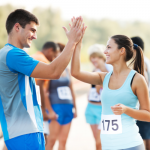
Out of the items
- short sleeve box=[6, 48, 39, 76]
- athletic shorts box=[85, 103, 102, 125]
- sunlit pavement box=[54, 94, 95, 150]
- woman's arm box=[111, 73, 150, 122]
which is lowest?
sunlit pavement box=[54, 94, 95, 150]

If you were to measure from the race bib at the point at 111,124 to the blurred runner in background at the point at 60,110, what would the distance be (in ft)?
6.16

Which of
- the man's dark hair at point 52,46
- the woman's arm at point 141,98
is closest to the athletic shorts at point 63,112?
the man's dark hair at point 52,46

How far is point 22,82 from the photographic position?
2.11 m

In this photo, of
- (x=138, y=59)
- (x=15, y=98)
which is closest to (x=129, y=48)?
(x=138, y=59)

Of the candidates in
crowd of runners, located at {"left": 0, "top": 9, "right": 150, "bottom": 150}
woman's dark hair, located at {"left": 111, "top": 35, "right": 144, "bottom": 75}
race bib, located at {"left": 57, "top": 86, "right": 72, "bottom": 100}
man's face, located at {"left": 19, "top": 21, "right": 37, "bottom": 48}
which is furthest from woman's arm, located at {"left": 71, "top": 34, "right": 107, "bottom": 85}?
race bib, located at {"left": 57, "top": 86, "right": 72, "bottom": 100}

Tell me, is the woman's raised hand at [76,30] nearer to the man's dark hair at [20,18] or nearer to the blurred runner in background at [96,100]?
the man's dark hair at [20,18]

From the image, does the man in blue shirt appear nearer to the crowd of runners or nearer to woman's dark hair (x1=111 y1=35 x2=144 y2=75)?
the crowd of runners

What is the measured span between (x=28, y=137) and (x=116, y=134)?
0.77m

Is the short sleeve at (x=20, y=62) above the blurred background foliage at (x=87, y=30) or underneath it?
underneath

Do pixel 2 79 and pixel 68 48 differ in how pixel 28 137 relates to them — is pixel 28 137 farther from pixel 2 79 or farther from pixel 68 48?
pixel 68 48

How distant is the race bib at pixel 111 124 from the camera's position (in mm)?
2211

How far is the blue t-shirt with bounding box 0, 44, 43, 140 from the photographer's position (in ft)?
6.73

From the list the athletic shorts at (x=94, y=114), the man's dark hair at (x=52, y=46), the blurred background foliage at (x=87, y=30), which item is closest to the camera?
the athletic shorts at (x=94, y=114)

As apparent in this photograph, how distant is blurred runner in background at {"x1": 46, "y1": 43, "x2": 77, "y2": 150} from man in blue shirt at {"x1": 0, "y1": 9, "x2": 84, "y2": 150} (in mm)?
1923
